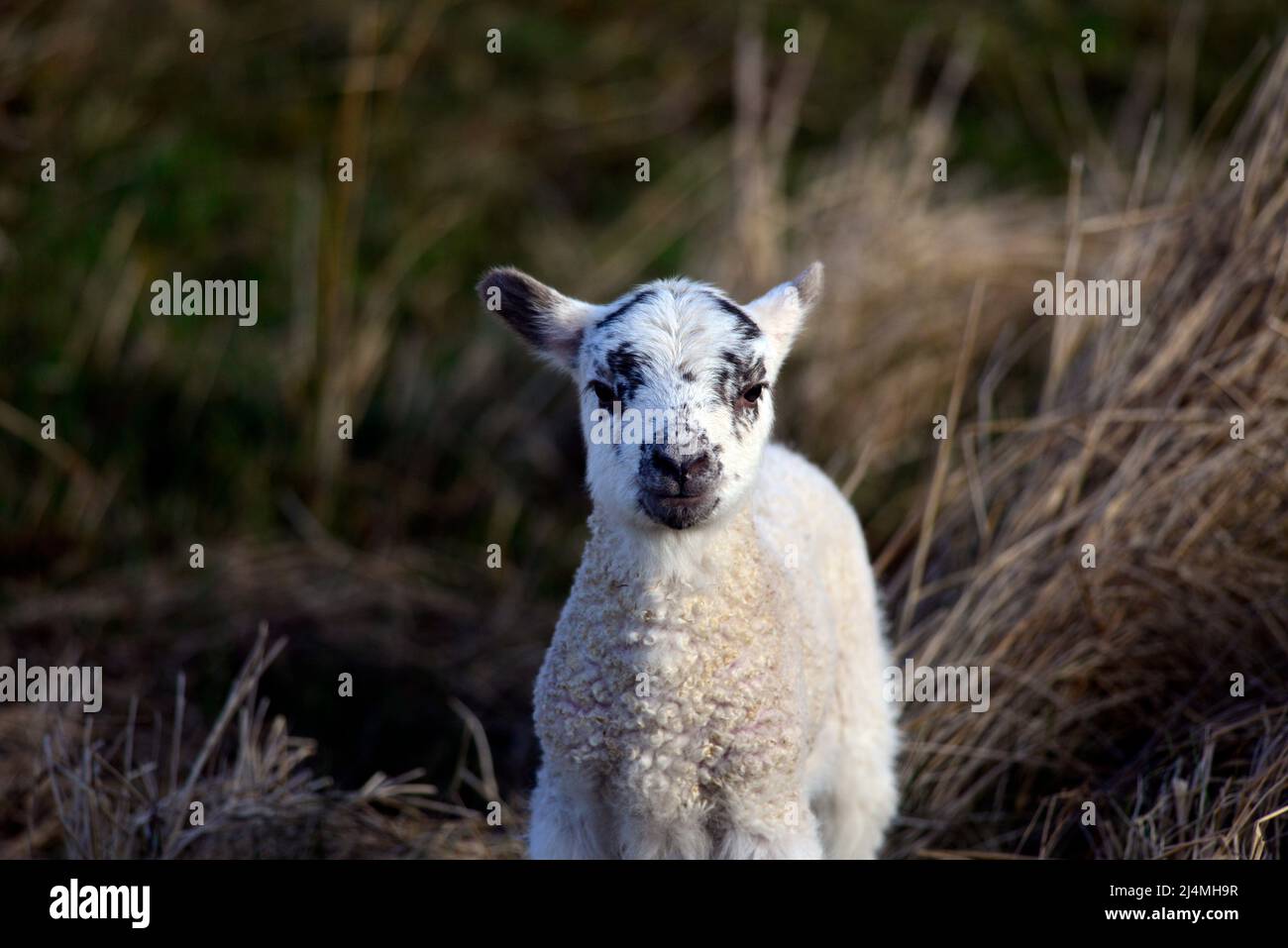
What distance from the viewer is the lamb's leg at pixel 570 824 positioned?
393 centimetres

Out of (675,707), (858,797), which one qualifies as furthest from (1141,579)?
(675,707)

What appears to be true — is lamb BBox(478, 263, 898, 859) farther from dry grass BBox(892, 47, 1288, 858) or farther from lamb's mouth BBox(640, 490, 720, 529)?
dry grass BBox(892, 47, 1288, 858)

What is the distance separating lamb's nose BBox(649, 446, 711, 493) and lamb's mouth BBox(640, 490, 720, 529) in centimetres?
3

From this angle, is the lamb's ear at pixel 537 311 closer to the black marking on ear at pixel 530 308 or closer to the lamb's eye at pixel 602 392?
the black marking on ear at pixel 530 308

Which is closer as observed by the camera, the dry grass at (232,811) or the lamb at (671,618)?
the lamb at (671,618)

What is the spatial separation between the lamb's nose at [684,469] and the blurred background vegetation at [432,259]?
192 centimetres

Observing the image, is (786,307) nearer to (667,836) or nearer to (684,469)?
(684,469)

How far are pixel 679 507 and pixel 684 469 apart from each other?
103 mm

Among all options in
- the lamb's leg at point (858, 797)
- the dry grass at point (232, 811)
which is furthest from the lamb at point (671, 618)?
the dry grass at point (232, 811)

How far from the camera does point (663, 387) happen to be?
3773 millimetres

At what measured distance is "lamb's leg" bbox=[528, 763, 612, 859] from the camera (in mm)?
3932

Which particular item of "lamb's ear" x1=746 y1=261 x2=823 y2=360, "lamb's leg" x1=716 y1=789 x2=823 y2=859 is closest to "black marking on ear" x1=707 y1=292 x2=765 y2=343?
"lamb's ear" x1=746 y1=261 x2=823 y2=360
